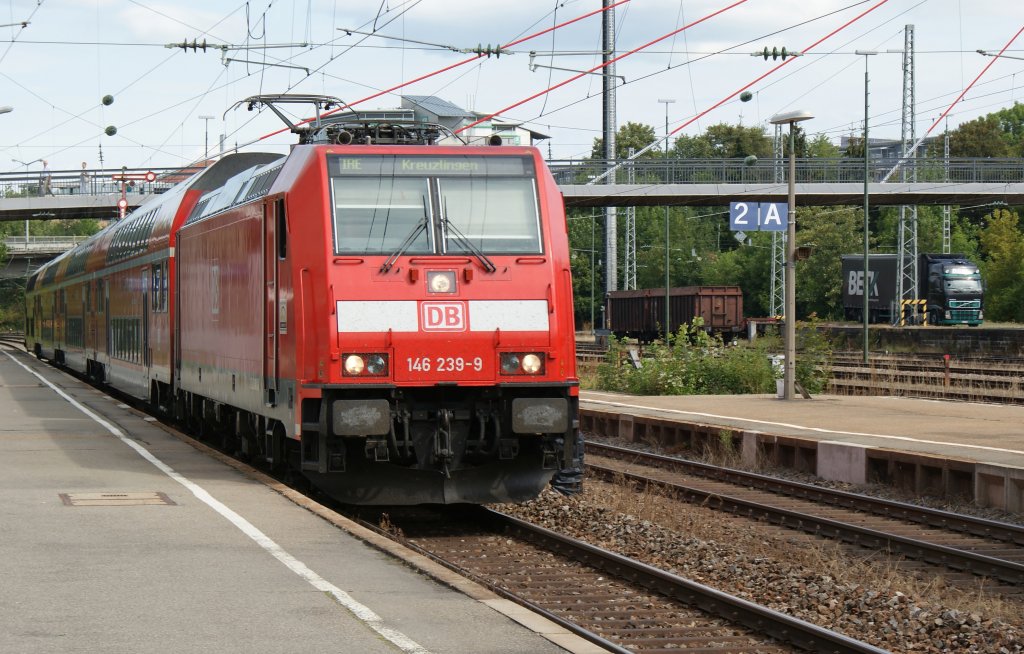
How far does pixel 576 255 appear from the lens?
85.3 m

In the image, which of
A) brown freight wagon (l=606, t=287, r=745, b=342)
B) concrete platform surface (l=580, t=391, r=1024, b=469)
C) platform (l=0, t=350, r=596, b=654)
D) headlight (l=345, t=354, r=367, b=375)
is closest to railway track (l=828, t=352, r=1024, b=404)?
concrete platform surface (l=580, t=391, r=1024, b=469)

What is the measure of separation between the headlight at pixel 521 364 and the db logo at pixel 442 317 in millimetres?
440

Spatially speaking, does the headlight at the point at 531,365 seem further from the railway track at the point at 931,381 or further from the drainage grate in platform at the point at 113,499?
the railway track at the point at 931,381

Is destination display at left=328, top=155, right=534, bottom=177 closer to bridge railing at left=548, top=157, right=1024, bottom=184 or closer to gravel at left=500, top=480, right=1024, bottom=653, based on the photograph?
gravel at left=500, top=480, right=1024, bottom=653

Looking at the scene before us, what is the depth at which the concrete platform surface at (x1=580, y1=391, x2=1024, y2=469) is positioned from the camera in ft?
55.7

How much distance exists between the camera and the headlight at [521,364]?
38.8 feet

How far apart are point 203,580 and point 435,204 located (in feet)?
15.6

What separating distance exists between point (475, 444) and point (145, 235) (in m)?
12.3

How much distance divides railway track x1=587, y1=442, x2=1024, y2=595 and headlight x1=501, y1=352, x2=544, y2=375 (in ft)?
10.4

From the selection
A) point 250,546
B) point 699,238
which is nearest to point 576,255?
point 699,238

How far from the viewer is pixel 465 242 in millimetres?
12125

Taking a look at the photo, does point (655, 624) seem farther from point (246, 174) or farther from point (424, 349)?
point (246, 174)

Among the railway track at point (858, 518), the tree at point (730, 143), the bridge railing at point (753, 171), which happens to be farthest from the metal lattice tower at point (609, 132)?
the tree at point (730, 143)

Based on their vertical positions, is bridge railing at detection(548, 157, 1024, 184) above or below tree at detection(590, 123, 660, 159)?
below
